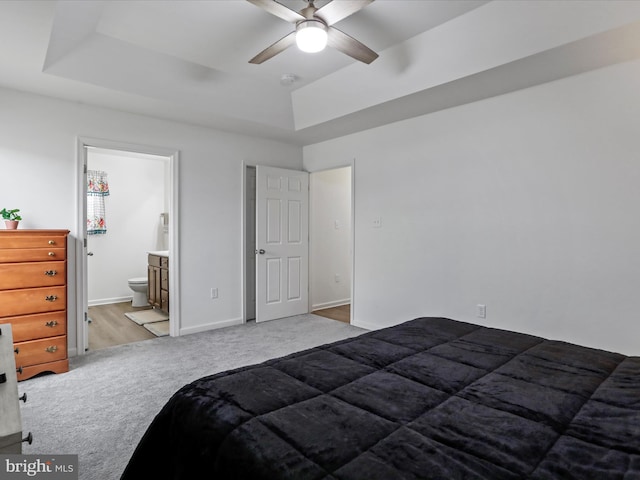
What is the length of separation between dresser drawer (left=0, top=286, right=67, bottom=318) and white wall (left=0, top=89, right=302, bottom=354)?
446mm

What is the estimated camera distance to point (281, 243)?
492cm

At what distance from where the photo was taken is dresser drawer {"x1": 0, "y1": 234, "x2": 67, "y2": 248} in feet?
9.23

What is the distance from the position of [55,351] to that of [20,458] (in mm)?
2459

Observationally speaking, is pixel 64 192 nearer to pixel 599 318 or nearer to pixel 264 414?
pixel 264 414

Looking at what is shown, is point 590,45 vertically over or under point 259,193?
over

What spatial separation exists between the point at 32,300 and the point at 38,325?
0.67 feet

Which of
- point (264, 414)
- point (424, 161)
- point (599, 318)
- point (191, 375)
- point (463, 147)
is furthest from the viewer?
point (424, 161)

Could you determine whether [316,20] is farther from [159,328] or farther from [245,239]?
[159,328]

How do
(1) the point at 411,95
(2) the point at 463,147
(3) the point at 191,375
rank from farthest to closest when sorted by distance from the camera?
(2) the point at 463,147
(1) the point at 411,95
(3) the point at 191,375

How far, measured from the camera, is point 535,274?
120 inches

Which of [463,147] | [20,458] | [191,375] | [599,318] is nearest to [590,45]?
[463,147]

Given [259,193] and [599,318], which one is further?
[259,193]

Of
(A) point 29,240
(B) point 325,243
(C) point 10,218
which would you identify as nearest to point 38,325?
(A) point 29,240

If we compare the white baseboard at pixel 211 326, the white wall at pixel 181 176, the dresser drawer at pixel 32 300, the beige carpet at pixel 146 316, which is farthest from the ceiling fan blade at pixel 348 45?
the beige carpet at pixel 146 316
